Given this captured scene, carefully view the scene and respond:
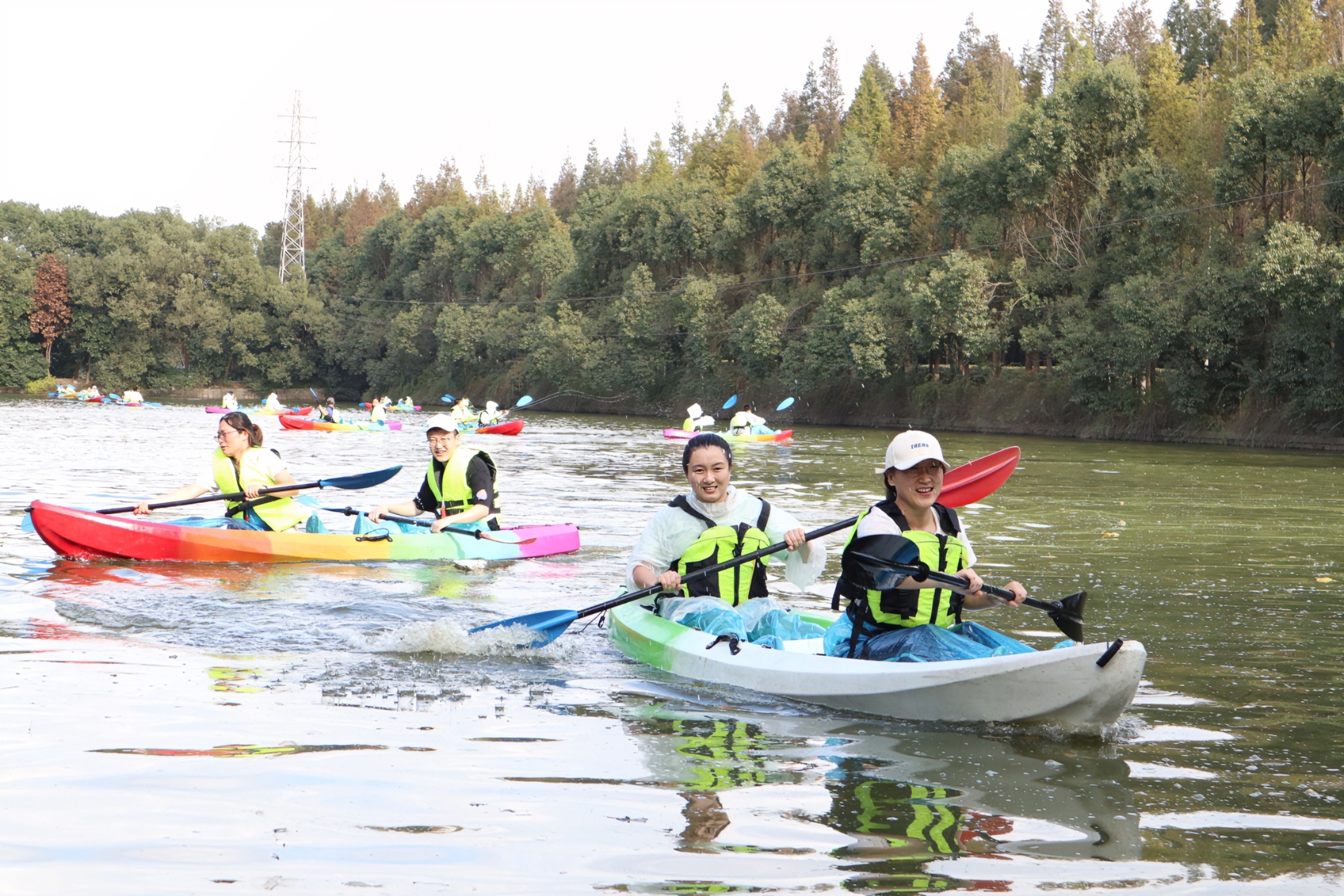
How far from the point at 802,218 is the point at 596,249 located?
35.8 feet

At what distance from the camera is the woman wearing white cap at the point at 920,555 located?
485cm

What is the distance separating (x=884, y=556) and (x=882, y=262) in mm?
34897

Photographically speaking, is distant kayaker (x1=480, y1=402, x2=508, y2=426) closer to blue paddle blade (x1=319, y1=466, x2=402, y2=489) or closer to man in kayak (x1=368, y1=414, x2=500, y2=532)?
blue paddle blade (x1=319, y1=466, x2=402, y2=489)

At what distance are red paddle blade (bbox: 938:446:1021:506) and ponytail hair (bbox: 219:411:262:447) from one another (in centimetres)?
499

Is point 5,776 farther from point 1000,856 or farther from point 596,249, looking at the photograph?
point 596,249

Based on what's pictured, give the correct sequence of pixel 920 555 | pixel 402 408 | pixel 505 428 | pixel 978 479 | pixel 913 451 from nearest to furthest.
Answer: pixel 913 451, pixel 920 555, pixel 978 479, pixel 505 428, pixel 402 408

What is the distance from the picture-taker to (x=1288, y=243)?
2373cm

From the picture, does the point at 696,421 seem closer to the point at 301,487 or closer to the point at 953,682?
the point at 301,487

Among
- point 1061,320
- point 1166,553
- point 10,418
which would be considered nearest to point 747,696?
point 1166,553

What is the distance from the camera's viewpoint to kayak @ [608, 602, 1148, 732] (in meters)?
4.65

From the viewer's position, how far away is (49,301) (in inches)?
2298

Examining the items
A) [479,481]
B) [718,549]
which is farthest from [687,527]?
[479,481]

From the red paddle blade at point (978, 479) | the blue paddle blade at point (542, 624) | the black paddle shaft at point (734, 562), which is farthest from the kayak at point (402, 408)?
the black paddle shaft at point (734, 562)

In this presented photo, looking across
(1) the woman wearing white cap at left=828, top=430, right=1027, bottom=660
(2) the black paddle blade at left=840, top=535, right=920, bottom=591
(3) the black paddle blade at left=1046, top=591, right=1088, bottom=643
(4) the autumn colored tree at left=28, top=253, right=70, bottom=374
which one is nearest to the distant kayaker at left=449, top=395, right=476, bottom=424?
(1) the woman wearing white cap at left=828, top=430, right=1027, bottom=660
